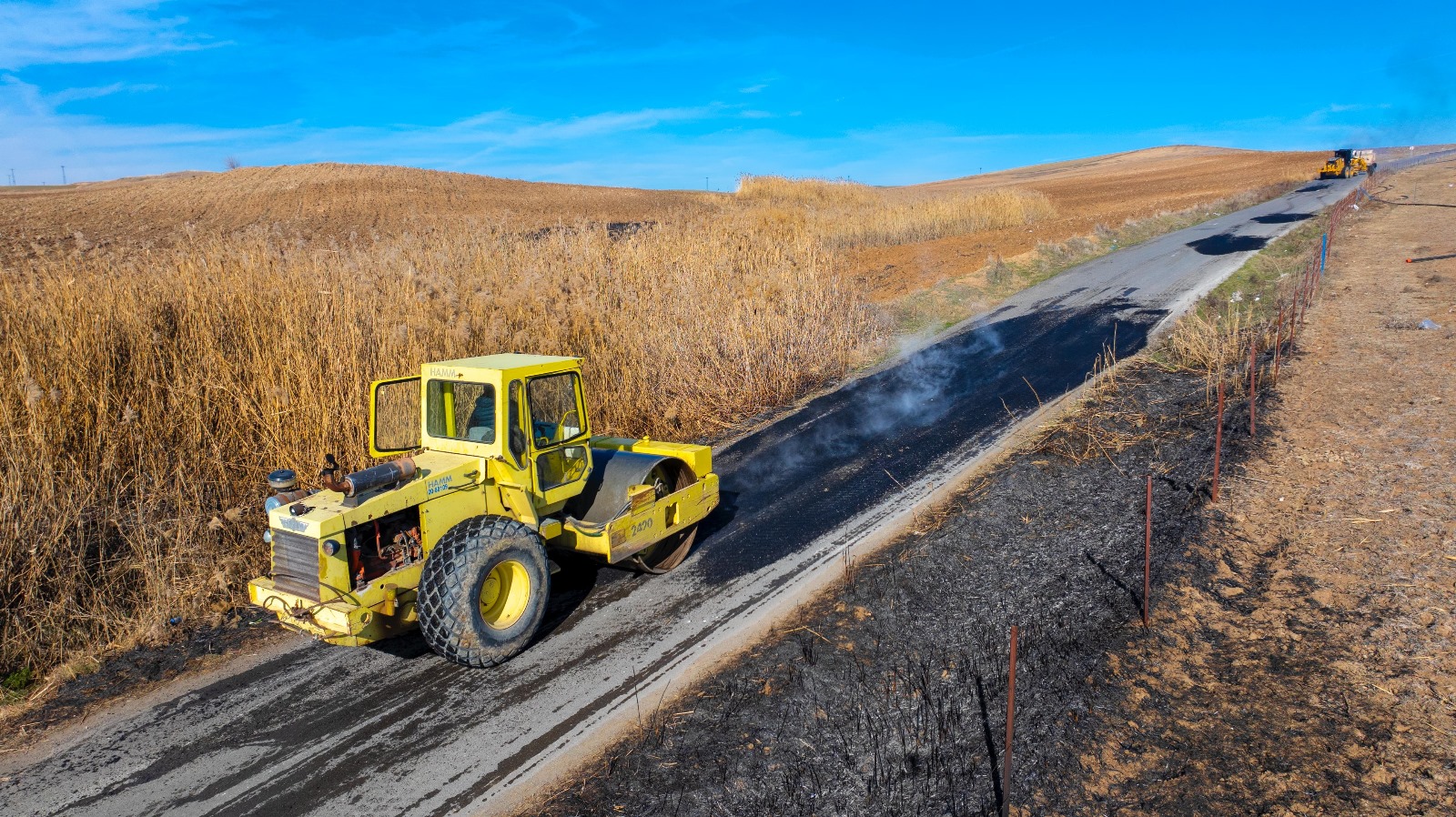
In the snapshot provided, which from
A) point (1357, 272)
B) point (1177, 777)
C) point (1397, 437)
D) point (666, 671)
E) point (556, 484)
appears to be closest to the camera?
point (1177, 777)

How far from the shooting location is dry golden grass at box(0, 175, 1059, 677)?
6.36m

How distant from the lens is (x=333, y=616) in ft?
15.9

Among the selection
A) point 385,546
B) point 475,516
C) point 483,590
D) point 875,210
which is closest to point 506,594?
point 483,590

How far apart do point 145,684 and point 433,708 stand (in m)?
2.17

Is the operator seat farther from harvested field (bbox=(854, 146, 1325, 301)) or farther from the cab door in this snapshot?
harvested field (bbox=(854, 146, 1325, 301))

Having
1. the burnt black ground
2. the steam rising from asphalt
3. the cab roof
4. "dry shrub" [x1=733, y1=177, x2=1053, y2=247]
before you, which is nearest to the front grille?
the cab roof

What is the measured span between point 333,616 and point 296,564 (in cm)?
45

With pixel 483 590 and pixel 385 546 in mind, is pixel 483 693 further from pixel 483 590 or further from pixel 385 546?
pixel 385 546

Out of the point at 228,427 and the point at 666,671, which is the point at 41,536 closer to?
the point at 228,427

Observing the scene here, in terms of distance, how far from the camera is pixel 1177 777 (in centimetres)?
418

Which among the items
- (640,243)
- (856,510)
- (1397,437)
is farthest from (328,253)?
(1397,437)

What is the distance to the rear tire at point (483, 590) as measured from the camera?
5113 millimetres

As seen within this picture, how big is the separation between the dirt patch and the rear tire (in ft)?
11.2

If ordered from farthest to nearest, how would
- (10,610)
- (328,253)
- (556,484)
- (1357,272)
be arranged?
(1357,272)
(328,253)
(556,484)
(10,610)
